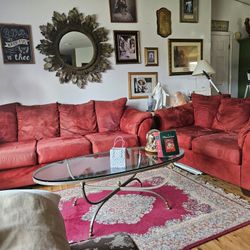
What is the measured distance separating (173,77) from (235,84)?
2.38 metres

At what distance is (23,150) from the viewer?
2.60 meters

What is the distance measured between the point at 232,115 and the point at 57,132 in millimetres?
2295

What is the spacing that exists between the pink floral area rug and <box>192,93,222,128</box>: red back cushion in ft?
3.51

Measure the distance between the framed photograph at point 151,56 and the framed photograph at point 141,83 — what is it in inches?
6.5

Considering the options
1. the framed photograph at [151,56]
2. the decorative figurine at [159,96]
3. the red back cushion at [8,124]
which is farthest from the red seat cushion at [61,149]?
the framed photograph at [151,56]

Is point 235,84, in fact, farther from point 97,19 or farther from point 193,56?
point 97,19

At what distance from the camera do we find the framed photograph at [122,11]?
11.9ft

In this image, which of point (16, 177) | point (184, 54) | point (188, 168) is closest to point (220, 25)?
point (184, 54)

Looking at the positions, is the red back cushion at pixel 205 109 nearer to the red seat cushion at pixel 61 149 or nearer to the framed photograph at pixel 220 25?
the red seat cushion at pixel 61 149

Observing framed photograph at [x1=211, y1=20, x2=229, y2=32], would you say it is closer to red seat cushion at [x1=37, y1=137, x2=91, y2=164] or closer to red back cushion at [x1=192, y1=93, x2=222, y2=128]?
red back cushion at [x1=192, y1=93, x2=222, y2=128]

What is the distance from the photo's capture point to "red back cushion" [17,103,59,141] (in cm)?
314

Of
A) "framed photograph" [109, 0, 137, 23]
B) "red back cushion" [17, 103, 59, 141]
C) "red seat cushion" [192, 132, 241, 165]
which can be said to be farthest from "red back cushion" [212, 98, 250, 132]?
"red back cushion" [17, 103, 59, 141]

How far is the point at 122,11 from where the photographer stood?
12.0ft

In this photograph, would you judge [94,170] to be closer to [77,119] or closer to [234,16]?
[77,119]
